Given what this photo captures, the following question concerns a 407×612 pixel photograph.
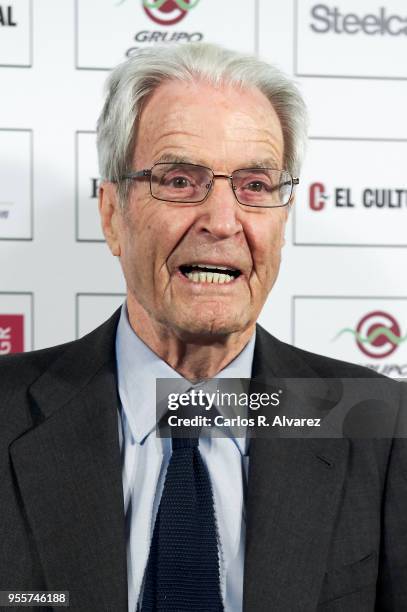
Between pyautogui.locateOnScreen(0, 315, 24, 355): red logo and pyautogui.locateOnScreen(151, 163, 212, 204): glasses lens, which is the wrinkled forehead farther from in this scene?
pyautogui.locateOnScreen(0, 315, 24, 355): red logo

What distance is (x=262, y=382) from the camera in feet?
4.12

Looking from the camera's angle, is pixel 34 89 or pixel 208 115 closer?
pixel 208 115

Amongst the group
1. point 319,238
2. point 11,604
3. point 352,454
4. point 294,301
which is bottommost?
point 11,604

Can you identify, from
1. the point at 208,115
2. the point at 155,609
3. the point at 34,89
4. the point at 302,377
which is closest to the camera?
the point at 155,609

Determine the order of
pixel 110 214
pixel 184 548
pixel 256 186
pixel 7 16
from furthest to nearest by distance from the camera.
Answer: pixel 7 16 < pixel 110 214 < pixel 256 186 < pixel 184 548

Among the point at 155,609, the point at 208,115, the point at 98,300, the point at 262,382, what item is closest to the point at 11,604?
the point at 155,609

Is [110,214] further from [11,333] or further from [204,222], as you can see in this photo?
[11,333]

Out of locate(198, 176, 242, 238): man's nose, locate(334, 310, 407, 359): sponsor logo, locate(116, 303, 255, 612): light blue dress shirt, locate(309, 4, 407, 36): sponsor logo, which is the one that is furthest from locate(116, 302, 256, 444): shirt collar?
locate(309, 4, 407, 36): sponsor logo

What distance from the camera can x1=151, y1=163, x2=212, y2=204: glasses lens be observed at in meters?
1.15

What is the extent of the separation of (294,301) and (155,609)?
0.72 meters

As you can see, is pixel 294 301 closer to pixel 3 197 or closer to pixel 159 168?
pixel 159 168

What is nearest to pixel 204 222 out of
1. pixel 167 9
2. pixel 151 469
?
pixel 151 469

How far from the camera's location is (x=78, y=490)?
3.59 feet

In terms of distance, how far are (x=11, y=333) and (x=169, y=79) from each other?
0.62 metres
